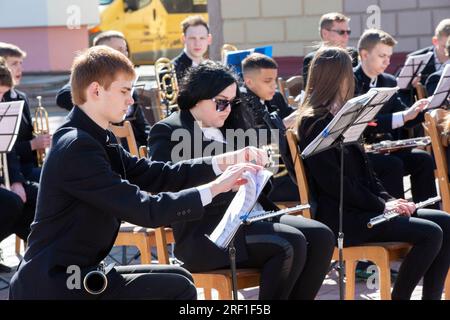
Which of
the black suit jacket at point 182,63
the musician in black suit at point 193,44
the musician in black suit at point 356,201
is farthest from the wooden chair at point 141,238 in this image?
the musician in black suit at point 193,44

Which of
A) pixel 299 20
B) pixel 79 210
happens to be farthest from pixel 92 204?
pixel 299 20

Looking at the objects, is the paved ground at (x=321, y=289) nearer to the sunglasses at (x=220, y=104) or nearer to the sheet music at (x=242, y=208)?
the sunglasses at (x=220, y=104)

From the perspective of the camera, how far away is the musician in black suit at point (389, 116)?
668cm

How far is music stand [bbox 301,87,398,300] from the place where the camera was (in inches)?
172

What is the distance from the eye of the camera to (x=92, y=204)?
348cm

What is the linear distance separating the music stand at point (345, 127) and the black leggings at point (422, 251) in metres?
0.32

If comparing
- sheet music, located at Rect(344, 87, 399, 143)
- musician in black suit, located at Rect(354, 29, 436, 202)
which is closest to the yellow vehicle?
musician in black suit, located at Rect(354, 29, 436, 202)

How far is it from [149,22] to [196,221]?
15.6 meters

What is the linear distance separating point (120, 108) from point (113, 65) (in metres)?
0.17

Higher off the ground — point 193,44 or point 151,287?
point 193,44

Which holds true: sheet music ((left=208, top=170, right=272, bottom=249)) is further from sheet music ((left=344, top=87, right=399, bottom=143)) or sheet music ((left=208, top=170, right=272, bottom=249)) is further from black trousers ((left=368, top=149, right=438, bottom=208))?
black trousers ((left=368, top=149, right=438, bottom=208))

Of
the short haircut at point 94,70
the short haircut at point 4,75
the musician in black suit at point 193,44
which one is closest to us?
the short haircut at point 94,70

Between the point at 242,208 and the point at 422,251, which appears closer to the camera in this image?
the point at 242,208

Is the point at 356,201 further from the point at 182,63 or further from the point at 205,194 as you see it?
the point at 182,63
